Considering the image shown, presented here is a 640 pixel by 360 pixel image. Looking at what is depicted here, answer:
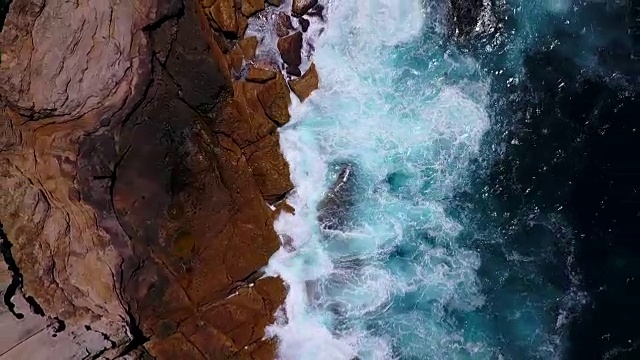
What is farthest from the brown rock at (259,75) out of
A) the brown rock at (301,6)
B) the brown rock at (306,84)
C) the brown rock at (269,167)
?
the brown rock at (301,6)

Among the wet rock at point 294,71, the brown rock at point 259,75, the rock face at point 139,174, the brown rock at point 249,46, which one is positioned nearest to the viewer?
the rock face at point 139,174

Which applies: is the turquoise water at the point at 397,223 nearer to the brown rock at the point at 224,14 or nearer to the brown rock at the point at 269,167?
Result: the brown rock at the point at 269,167

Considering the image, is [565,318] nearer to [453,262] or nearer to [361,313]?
[453,262]

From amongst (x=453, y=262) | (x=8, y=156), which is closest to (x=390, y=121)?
(x=453, y=262)

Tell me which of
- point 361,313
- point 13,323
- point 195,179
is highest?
point 195,179

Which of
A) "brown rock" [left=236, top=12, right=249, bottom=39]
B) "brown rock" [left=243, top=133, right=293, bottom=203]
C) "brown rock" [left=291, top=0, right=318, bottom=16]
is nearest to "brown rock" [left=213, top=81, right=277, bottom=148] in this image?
"brown rock" [left=243, top=133, right=293, bottom=203]

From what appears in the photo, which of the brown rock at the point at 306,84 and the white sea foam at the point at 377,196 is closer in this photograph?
the brown rock at the point at 306,84
